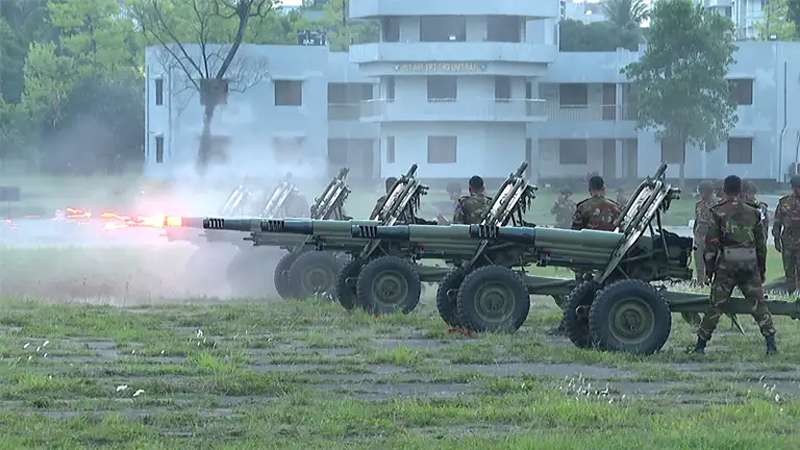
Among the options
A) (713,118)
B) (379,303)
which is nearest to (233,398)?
(379,303)

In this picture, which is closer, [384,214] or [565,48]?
[384,214]

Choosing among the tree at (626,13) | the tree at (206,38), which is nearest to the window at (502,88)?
the tree at (206,38)

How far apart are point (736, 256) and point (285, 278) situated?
9121 millimetres

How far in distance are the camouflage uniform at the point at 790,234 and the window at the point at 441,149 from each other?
49.5 metres

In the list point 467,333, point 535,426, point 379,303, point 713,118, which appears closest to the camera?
point 535,426

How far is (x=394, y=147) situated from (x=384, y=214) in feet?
171

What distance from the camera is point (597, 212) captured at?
20625mm

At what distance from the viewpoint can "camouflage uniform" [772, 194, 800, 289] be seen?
2681 centimetres

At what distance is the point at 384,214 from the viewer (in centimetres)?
2438

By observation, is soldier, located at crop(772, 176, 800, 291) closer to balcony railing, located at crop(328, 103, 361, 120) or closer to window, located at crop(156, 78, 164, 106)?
balcony railing, located at crop(328, 103, 361, 120)

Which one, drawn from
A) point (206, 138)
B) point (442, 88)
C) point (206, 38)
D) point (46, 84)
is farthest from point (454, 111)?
point (46, 84)

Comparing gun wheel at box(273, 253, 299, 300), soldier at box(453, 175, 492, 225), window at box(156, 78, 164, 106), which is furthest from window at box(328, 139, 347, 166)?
soldier at box(453, 175, 492, 225)

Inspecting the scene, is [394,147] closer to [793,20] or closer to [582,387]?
[793,20]

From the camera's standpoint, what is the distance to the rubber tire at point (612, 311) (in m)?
18.6
